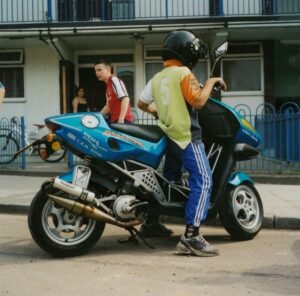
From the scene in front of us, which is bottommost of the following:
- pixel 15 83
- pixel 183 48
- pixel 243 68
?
pixel 183 48

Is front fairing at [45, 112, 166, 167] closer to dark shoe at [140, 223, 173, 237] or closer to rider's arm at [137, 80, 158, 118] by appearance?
rider's arm at [137, 80, 158, 118]

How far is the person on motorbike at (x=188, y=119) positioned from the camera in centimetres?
522

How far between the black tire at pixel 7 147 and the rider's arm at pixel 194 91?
289 inches

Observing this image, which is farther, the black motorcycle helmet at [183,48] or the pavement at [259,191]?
the pavement at [259,191]

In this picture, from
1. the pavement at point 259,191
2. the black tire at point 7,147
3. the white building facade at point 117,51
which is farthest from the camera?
the white building facade at point 117,51

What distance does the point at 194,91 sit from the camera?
5180 millimetres

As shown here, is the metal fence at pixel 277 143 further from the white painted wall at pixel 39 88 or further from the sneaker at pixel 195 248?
the white painted wall at pixel 39 88

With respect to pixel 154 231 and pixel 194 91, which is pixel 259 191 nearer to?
pixel 154 231

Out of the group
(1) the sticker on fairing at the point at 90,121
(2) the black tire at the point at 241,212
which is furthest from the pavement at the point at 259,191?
(1) the sticker on fairing at the point at 90,121

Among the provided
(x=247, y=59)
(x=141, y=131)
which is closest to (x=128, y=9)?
(x=247, y=59)

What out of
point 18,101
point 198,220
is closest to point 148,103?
point 198,220

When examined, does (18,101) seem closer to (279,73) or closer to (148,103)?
(279,73)

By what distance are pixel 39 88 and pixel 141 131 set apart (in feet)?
35.5

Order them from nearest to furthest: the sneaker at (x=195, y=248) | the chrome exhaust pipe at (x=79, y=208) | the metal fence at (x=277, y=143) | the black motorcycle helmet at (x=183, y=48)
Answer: the chrome exhaust pipe at (x=79, y=208)
the sneaker at (x=195, y=248)
the black motorcycle helmet at (x=183, y=48)
the metal fence at (x=277, y=143)
